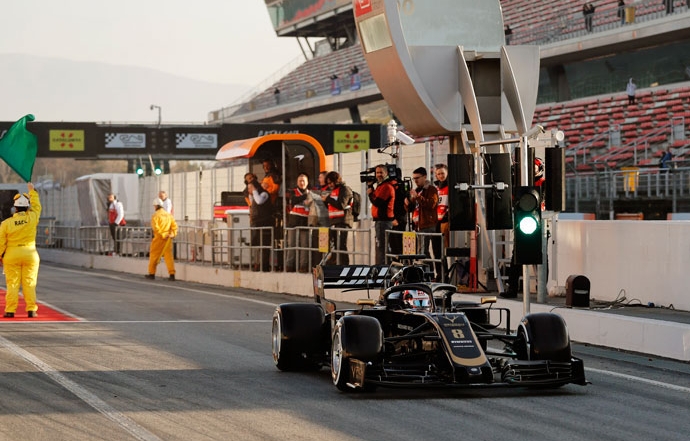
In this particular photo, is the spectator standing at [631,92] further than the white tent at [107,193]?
No

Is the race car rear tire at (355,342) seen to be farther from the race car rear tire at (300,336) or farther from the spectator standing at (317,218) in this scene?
the spectator standing at (317,218)

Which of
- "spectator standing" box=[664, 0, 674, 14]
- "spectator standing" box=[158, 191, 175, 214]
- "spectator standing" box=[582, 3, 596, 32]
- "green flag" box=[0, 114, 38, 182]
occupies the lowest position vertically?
"spectator standing" box=[158, 191, 175, 214]

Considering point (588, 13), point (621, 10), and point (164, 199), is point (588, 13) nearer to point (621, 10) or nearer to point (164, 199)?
point (621, 10)

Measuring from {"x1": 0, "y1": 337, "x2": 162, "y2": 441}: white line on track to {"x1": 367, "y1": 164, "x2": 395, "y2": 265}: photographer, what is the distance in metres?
7.34

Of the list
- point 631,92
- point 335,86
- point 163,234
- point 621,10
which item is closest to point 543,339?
point 163,234

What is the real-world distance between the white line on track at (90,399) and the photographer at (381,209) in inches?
289

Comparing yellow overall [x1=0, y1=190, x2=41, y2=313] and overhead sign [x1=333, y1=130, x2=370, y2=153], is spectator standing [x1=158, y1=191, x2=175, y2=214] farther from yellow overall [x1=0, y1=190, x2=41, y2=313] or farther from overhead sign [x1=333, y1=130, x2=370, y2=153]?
overhead sign [x1=333, y1=130, x2=370, y2=153]

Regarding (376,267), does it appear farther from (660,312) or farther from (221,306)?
(221,306)

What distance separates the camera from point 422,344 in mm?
10094

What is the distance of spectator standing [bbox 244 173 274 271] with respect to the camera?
2448cm

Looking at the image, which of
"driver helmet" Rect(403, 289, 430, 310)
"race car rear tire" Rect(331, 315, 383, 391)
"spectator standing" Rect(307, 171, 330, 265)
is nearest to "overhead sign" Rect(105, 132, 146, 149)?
"spectator standing" Rect(307, 171, 330, 265)

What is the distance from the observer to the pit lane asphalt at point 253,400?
26.8ft

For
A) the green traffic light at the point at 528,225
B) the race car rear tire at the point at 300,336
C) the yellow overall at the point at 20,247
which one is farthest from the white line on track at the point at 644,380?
the yellow overall at the point at 20,247

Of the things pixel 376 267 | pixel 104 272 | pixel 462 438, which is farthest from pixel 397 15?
pixel 104 272
